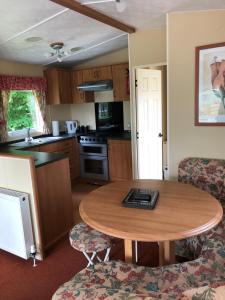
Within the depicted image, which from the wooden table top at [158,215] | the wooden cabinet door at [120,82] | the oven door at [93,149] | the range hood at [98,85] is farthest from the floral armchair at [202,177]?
the range hood at [98,85]

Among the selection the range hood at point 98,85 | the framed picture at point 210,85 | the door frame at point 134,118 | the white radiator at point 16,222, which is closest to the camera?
the white radiator at point 16,222

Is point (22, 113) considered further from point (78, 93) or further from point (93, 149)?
point (93, 149)

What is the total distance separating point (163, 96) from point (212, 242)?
2.86 meters

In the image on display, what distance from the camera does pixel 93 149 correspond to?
4.61 metres

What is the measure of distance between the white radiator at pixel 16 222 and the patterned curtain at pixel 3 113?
6.15 feet

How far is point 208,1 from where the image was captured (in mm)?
2229

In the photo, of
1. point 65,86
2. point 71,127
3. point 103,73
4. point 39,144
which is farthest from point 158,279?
point 65,86

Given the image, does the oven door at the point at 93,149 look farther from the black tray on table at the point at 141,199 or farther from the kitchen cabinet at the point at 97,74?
the black tray on table at the point at 141,199

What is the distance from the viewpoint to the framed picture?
2410mm

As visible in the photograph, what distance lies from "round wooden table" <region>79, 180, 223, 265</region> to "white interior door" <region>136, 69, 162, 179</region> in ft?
6.33

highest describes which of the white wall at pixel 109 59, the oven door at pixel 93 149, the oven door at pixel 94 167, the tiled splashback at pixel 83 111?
the white wall at pixel 109 59

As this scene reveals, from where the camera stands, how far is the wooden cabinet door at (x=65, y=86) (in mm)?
4711

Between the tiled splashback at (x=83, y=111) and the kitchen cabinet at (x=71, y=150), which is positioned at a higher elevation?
the tiled splashback at (x=83, y=111)

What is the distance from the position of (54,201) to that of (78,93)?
2.82 metres
